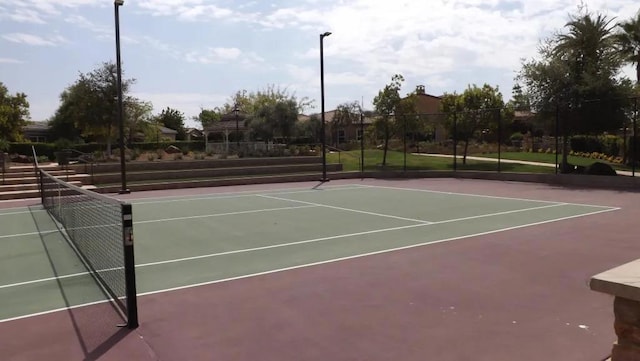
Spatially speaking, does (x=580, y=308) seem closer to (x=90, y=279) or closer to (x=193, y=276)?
(x=193, y=276)

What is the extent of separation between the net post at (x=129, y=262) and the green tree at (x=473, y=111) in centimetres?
2422

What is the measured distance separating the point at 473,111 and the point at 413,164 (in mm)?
4983

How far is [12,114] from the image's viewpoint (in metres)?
47.9

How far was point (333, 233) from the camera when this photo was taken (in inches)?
440

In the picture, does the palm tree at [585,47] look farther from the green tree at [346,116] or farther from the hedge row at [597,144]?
the green tree at [346,116]

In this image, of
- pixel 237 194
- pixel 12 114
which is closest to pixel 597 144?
pixel 237 194

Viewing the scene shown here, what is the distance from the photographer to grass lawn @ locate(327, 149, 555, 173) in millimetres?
28928

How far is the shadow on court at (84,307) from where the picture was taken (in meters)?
4.99

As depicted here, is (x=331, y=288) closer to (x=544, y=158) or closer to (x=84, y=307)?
(x=84, y=307)

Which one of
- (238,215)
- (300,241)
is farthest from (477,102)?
(300,241)

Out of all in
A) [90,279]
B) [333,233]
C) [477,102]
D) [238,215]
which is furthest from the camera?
[477,102]

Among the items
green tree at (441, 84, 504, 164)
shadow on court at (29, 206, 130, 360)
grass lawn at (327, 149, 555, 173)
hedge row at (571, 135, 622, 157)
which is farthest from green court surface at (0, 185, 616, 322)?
hedge row at (571, 135, 622, 157)

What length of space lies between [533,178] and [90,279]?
21.4 m

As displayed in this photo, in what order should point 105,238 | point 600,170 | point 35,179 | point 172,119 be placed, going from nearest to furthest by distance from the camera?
point 105,238
point 600,170
point 35,179
point 172,119
